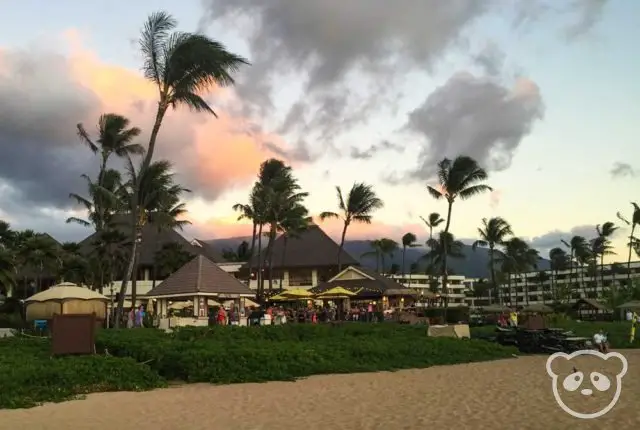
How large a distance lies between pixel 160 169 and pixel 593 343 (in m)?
23.2

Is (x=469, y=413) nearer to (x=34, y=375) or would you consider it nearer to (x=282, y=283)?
(x=34, y=375)

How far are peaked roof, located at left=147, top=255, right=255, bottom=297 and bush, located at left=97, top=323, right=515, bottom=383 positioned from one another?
8482 millimetres

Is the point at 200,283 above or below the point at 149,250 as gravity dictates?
below

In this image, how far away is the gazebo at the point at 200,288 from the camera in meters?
28.5

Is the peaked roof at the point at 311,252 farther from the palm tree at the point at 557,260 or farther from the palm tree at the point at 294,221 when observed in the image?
the palm tree at the point at 557,260

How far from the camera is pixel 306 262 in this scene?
5222 cm

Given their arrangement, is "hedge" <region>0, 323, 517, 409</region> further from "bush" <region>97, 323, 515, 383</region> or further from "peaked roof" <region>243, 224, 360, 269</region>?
"peaked roof" <region>243, 224, 360, 269</region>

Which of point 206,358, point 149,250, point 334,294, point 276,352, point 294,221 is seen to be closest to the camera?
point 206,358

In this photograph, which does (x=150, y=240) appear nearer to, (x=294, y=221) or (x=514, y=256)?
(x=294, y=221)

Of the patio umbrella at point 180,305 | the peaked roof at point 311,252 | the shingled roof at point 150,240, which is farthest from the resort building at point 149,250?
the patio umbrella at point 180,305

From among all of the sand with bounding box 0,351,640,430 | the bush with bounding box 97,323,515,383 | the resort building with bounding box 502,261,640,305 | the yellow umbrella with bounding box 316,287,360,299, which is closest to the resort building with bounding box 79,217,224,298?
the yellow umbrella with bounding box 316,287,360,299

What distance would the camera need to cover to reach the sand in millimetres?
8312

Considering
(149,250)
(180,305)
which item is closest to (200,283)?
(180,305)

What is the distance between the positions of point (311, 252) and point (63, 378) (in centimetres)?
4180
